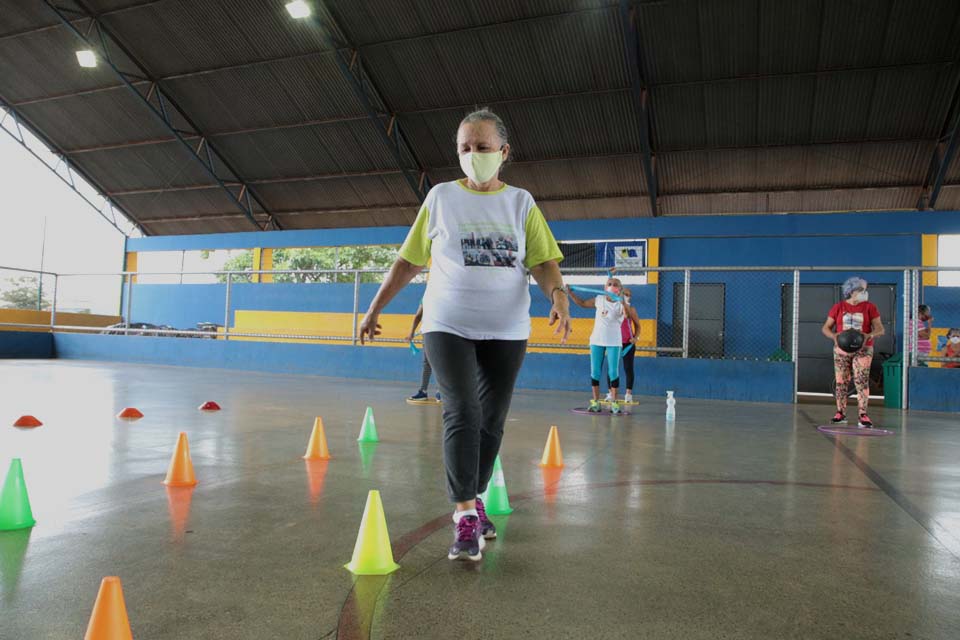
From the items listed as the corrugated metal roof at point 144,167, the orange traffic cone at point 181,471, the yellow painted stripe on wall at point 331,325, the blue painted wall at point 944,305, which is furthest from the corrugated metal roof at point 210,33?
the blue painted wall at point 944,305

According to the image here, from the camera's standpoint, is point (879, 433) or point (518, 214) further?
point (879, 433)

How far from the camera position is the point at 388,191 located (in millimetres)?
21469

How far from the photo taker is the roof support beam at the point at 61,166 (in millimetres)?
22422

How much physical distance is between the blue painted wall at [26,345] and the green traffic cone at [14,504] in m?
16.5

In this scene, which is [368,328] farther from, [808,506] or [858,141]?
[858,141]

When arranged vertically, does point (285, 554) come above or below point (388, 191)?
below

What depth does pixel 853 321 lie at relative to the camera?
732cm

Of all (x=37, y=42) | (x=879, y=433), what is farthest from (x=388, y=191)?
(x=879, y=433)

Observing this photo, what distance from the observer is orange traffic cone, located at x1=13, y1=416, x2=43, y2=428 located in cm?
520

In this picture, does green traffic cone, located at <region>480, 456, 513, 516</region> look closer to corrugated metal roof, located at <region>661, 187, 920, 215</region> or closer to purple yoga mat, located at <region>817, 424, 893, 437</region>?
purple yoga mat, located at <region>817, 424, 893, 437</region>

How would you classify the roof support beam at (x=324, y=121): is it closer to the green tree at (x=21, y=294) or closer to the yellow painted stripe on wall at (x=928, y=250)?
the green tree at (x=21, y=294)

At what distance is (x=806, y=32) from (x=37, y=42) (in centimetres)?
2101

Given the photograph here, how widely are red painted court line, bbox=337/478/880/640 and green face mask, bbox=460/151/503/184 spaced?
1.48m

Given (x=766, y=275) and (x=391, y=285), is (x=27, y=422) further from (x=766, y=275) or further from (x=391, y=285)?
(x=766, y=275)
